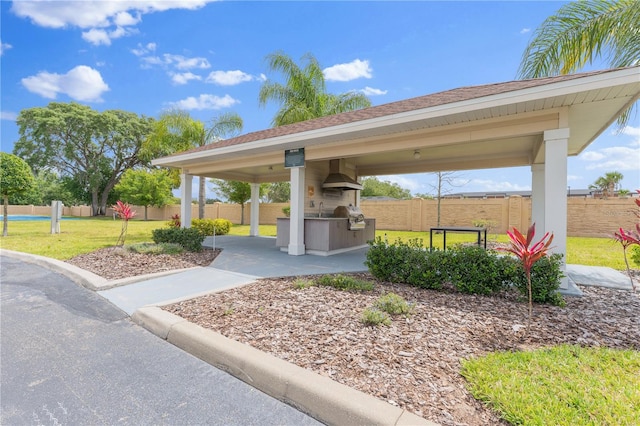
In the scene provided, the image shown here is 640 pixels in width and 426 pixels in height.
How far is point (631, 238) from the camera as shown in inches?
180

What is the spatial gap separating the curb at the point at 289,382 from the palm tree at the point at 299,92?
1463cm

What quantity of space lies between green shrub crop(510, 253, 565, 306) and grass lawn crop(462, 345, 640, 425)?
1.39 m

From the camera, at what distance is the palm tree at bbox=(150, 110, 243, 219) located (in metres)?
15.8

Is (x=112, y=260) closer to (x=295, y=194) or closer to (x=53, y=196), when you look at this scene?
(x=295, y=194)

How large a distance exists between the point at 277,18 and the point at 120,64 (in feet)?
30.4

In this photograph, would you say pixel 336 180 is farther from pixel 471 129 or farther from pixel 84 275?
pixel 84 275

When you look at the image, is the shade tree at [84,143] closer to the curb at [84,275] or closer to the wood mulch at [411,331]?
the curb at [84,275]

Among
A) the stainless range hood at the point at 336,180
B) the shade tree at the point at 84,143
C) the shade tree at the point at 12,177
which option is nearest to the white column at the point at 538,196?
the stainless range hood at the point at 336,180

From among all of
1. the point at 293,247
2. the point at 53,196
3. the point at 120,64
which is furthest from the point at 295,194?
the point at 53,196

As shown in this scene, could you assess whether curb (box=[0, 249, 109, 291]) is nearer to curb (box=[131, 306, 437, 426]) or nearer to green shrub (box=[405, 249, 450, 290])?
curb (box=[131, 306, 437, 426])

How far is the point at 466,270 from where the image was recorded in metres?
4.36

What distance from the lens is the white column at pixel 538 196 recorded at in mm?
8047

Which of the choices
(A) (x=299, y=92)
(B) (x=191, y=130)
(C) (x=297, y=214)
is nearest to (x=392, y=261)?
(C) (x=297, y=214)

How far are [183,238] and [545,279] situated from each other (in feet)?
27.2
